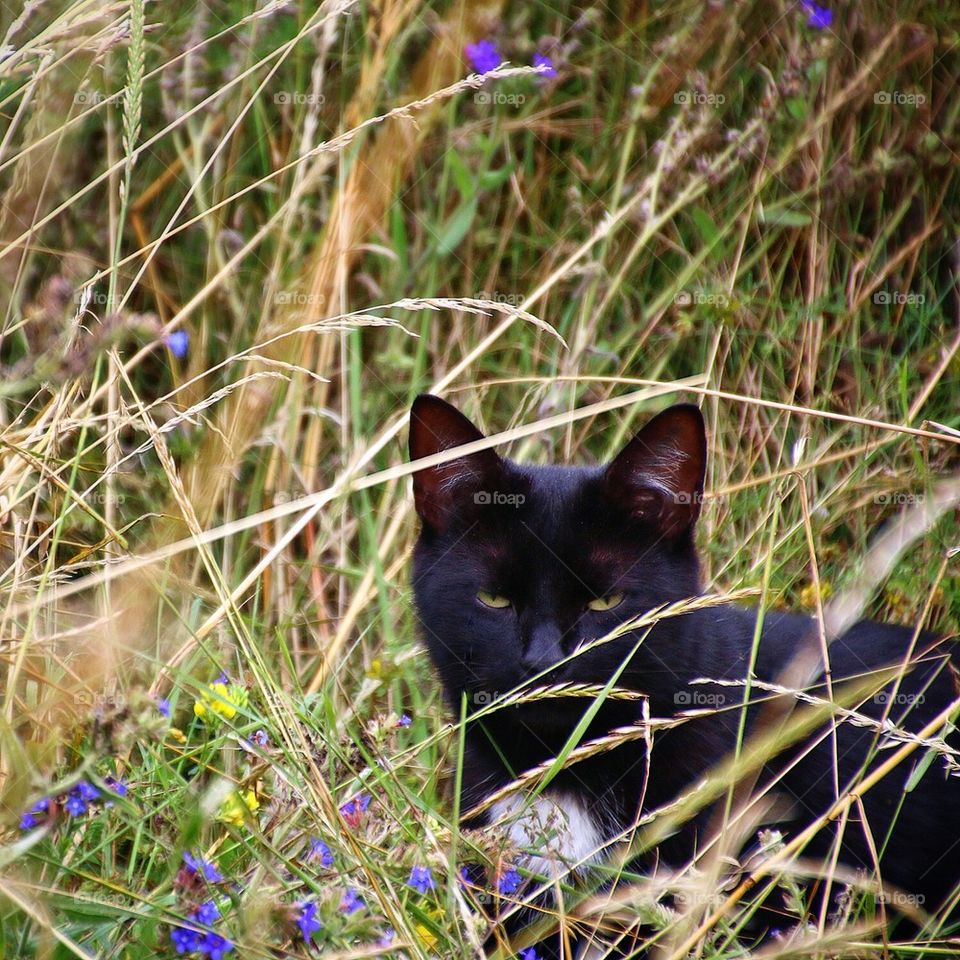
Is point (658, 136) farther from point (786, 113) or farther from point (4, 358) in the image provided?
point (4, 358)

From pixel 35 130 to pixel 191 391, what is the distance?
28.5 inches

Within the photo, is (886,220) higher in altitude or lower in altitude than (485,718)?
higher

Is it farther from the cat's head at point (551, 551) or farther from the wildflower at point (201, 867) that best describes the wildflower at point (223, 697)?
the cat's head at point (551, 551)

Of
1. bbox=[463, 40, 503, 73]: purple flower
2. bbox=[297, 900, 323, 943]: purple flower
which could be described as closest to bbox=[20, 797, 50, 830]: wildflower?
bbox=[297, 900, 323, 943]: purple flower

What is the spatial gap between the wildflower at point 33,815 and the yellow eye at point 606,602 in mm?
922

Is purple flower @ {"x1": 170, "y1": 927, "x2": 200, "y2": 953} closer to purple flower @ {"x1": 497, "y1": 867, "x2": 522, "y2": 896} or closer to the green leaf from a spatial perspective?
purple flower @ {"x1": 497, "y1": 867, "x2": 522, "y2": 896}

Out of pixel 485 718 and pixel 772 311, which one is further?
pixel 772 311

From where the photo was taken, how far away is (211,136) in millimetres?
3102

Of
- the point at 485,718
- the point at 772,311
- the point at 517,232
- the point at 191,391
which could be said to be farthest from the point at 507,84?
the point at 485,718

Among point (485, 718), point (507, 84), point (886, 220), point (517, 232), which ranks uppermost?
point (507, 84)

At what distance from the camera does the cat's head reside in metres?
1.88

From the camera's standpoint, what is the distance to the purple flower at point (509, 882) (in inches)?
61.3

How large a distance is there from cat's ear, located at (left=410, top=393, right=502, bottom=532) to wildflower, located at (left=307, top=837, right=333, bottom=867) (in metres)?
0.69

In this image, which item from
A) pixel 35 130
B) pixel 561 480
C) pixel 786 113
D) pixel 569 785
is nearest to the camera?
pixel 569 785
